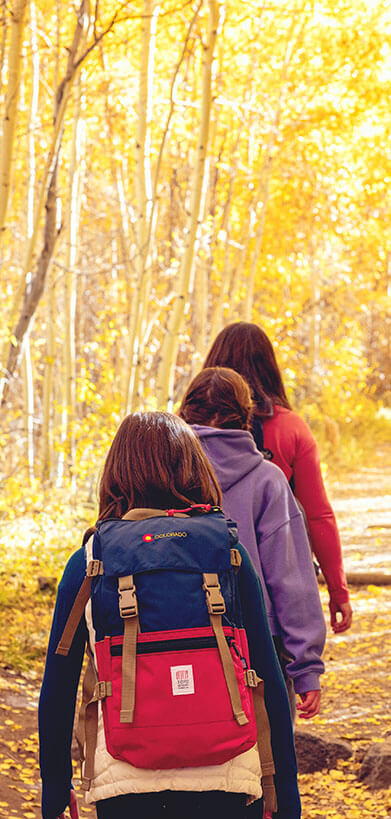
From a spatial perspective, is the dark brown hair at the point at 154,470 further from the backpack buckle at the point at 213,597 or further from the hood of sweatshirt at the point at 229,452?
the hood of sweatshirt at the point at 229,452

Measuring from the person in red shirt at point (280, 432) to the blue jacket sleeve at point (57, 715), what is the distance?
1.33m

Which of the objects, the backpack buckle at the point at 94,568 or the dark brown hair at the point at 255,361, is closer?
the backpack buckle at the point at 94,568

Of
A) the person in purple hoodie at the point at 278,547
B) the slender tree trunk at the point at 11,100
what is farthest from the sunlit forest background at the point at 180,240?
the person in purple hoodie at the point at 278,547

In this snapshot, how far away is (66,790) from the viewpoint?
204cm

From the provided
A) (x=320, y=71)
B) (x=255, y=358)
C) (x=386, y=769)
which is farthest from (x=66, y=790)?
(x=320, y=71)

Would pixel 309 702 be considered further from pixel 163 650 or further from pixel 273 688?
pixel 163 650

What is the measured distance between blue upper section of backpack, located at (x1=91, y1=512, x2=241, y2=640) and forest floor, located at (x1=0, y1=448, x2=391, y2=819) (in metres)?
2.34

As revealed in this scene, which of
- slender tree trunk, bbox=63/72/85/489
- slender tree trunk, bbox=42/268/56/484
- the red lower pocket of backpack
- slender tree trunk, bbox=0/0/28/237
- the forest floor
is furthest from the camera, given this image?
slender tree trunk, bbox=42/268/56/484

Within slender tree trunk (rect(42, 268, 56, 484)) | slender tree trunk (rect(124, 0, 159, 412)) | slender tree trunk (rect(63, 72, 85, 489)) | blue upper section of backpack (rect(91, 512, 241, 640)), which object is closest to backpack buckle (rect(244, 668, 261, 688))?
blue upper section of backpack (rect(91, 512, 241, 640))

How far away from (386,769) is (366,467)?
14.2 m

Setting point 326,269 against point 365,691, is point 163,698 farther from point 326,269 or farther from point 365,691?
point 326,269

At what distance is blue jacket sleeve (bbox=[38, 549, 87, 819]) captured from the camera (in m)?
1.98

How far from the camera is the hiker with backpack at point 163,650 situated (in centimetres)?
176

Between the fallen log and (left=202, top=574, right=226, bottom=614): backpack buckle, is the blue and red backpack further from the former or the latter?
the fallen log
